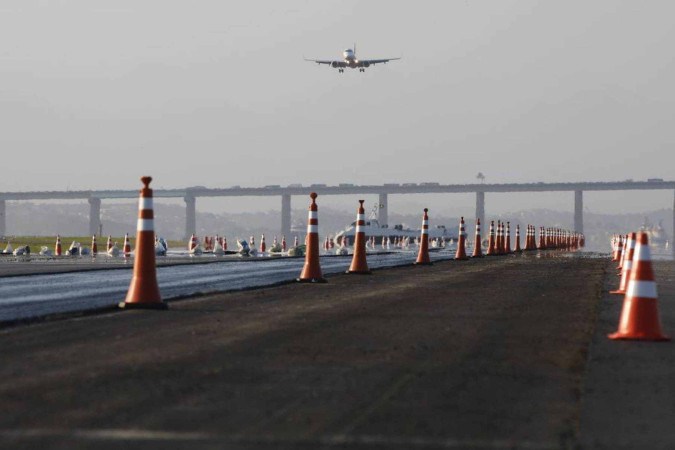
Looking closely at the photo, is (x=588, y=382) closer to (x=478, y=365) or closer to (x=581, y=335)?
(x=478, y=365)

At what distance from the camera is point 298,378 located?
6.56 m

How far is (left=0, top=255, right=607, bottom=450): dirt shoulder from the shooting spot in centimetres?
499

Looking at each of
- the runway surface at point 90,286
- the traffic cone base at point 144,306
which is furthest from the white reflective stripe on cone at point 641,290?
the runway surface at point 90,286

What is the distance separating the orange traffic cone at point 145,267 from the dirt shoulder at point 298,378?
0.31 m

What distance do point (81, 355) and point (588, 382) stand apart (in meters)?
3.01

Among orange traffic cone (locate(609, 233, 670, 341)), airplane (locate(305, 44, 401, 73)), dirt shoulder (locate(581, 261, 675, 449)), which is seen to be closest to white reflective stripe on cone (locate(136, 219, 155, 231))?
dirt shoulder (locate(581, 261, 675, 449))

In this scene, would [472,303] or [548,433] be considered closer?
[548,433]

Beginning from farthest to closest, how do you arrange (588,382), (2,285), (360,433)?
(2,285)
(588,382)
(360,433)

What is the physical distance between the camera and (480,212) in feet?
654

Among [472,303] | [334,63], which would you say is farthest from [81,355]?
[334,63]

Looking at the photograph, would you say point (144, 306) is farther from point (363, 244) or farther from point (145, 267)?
point (363, 244)

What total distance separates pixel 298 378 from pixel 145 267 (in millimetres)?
5525

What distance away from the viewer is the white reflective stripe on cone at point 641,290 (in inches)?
→ 368

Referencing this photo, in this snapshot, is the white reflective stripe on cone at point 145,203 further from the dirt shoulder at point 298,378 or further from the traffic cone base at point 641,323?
the traffic cone base at point 641,323
